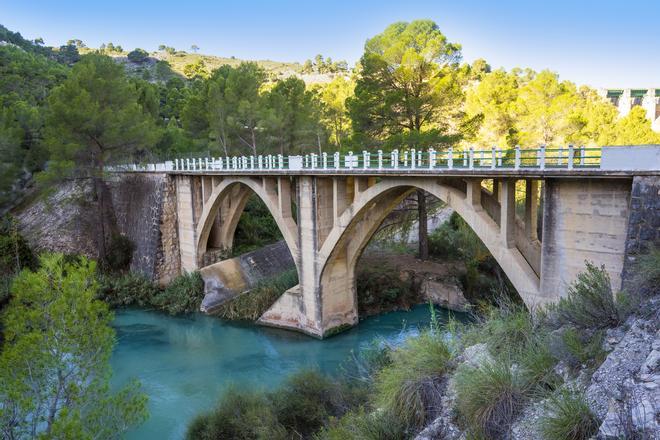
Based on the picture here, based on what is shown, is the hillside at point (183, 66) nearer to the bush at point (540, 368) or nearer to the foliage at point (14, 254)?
the foliage at point (14, 254)

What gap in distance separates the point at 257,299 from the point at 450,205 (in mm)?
10436

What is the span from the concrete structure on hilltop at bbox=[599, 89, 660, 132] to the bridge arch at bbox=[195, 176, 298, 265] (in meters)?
47.6

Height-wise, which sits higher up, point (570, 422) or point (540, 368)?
point (570, 422)

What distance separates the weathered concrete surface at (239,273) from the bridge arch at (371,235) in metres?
5.07

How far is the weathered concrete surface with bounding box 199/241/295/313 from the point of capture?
71.4ft

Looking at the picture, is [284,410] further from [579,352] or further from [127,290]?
[127,290]

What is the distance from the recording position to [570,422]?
15.1 ft

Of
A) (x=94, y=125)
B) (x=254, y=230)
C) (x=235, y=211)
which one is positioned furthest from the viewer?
(x=254, y=230)

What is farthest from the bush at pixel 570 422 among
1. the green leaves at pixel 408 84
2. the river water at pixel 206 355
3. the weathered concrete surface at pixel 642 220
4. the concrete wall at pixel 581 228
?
the green leaves at pixel 408 84

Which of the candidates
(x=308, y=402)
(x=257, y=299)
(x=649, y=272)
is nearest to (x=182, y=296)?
(x=257, y=299)

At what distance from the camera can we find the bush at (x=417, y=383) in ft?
22.6

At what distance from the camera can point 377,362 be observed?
1203 cm

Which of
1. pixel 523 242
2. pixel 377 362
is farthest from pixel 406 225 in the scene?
pixel 377 362

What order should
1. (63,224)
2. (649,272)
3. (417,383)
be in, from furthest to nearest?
(63,224), (649,272), (417,383)
